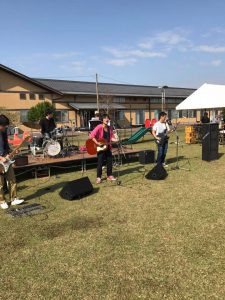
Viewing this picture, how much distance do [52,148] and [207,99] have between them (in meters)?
10.9

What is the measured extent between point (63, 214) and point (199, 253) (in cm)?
283

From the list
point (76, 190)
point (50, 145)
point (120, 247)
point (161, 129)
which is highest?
point (161, 129)

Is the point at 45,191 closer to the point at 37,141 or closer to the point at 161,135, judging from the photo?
the point at 161,135

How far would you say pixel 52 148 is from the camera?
10.2 m

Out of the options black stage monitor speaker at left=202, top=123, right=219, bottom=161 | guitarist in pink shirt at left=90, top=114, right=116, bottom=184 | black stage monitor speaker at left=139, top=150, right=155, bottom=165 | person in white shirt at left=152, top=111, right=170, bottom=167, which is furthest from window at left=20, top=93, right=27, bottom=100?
guitarist in pink shirt at left=90, top=114, right=116, bottom=184

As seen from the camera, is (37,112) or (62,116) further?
(62,116)

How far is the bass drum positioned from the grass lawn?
10.0 ft

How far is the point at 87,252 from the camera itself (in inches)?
167

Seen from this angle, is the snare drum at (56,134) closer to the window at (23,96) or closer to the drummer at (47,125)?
the drummer at (47,125)

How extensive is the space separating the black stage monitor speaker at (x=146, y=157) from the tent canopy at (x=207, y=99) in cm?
740

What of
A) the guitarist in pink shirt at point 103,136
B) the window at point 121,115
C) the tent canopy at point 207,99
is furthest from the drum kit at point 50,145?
the window at point 121,115

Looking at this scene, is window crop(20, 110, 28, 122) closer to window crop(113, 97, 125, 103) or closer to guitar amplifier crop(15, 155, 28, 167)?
window crop(113, 97, 125, 103)

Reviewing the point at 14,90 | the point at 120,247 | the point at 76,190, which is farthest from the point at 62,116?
the point at 120,247

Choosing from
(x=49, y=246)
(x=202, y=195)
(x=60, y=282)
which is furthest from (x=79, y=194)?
(x=60, y=282)
